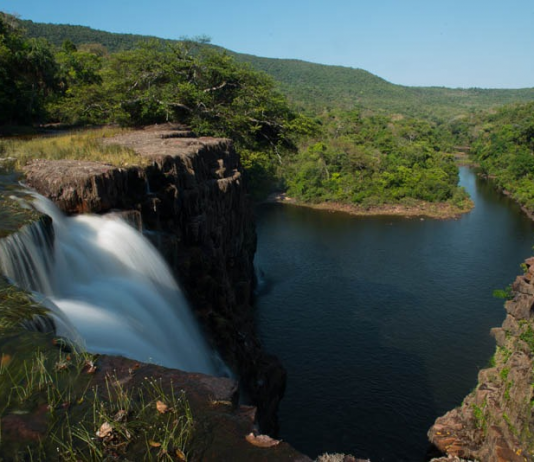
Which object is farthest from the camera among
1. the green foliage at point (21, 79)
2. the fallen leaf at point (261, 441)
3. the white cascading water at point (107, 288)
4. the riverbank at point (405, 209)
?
the riverbank at point (405, 209)

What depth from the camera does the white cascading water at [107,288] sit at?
7195 mm

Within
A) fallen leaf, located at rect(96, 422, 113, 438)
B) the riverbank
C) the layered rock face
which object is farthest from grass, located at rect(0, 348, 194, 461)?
the riverbank

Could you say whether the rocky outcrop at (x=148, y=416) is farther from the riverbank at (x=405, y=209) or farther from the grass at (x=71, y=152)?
the riverbank at (x=405, y=209)

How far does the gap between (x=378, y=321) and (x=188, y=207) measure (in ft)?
53.7

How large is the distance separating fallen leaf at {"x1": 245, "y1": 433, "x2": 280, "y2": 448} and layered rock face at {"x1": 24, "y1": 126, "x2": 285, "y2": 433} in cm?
817

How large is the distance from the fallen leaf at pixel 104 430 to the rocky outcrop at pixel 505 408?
14.4 metres

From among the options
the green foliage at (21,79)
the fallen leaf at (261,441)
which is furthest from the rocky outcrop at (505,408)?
the green foliage at (21,79)

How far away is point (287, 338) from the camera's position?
2484 cm

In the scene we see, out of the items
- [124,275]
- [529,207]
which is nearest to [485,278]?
[529,207]

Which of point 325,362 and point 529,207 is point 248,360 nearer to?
point 325,362

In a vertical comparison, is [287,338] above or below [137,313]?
below

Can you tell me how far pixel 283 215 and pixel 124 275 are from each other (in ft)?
141

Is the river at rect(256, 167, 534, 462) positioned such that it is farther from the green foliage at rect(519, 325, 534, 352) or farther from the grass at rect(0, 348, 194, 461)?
the grass at rect(0, 348, 194, 461)

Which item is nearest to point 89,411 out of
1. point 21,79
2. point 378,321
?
point 378,321
